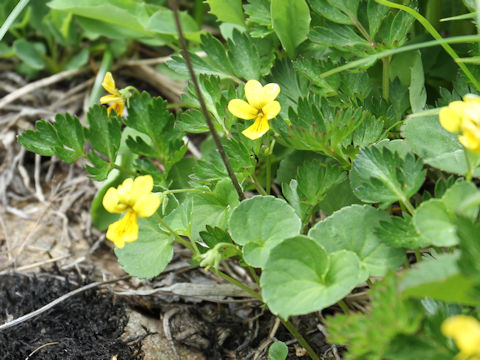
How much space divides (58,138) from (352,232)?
866 mm

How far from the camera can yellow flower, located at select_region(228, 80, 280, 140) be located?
1.39 meters

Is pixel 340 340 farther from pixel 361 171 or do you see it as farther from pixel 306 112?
pixel 306 112

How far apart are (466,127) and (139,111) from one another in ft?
2.90

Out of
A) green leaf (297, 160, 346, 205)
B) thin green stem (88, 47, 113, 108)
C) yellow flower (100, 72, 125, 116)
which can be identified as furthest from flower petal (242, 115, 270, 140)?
thin green stem (88, 47, 113, 108)

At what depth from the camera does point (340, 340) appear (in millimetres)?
993

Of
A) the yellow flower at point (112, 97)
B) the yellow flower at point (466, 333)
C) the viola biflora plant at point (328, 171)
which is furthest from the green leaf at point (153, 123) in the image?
the yellow flower at point (466, 333)

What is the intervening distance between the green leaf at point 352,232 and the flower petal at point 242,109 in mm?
355

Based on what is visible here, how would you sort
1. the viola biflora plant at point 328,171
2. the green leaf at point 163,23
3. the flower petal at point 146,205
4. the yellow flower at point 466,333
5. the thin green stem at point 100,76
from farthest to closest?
the thin green stem at point 100,76 < the green leaf at point 163,23 < the flower petal at point 146,205 < the viola biflora plant at point 328,171 < the yellow flower at point 466,333

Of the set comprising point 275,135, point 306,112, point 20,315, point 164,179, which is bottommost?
point 20,315

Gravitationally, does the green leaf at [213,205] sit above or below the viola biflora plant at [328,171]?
below

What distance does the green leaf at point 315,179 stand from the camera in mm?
1415

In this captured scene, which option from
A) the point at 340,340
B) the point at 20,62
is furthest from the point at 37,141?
the point at 20,62

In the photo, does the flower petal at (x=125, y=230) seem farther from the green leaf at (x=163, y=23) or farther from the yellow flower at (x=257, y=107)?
the green leaf at (x=163, y=23)

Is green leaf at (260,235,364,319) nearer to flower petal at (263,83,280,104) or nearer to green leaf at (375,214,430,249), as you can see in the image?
green leaf at (375,214,430,249)
